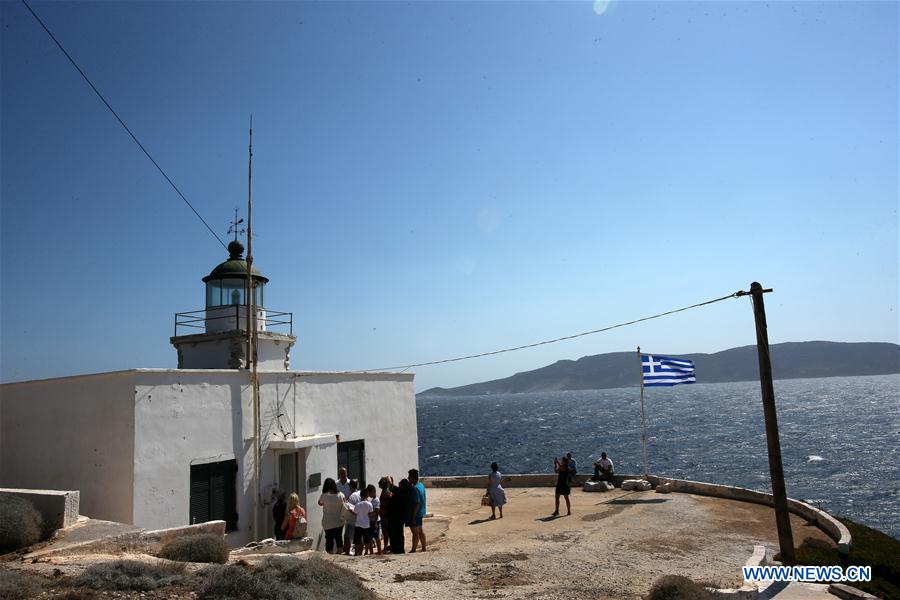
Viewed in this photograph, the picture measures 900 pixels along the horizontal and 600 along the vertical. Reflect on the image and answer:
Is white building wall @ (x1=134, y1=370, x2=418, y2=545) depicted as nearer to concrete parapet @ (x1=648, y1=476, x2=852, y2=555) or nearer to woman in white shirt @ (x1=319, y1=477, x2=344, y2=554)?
woman in white shirt @ (x1=319, y1=477, x2=344, y2=554)

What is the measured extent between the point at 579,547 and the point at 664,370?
10.3 metres

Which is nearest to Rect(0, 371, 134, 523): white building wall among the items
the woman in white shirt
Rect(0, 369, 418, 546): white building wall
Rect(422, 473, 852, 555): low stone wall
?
Rect(0, 369, 418, 546): white building wall

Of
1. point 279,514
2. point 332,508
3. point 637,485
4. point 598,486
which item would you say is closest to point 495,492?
point 598,486

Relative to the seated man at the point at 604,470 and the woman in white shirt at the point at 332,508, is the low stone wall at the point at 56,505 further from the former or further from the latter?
the seated man at the point at 604,470

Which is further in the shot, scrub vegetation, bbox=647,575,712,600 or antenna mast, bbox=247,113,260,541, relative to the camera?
antenna mast, bbox=247,113,260,541

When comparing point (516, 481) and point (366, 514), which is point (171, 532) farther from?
point (516, 481)

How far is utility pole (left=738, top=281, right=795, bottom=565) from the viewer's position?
11.4 m

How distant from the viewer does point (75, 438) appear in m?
12.9

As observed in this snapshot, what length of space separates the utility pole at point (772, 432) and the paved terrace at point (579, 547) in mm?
1051

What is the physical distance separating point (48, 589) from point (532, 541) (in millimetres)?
9941

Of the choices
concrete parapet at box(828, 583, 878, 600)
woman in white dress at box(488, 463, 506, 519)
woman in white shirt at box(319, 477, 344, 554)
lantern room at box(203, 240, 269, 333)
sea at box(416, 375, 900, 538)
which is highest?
lantern room at box(203, 240, 269, 333)

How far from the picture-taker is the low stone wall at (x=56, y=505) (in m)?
10.1

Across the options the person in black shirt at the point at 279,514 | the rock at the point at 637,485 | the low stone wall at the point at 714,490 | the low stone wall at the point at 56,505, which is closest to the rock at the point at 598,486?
the rock at the point at 637,485

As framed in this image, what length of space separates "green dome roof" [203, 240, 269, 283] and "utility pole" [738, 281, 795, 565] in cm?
1336
